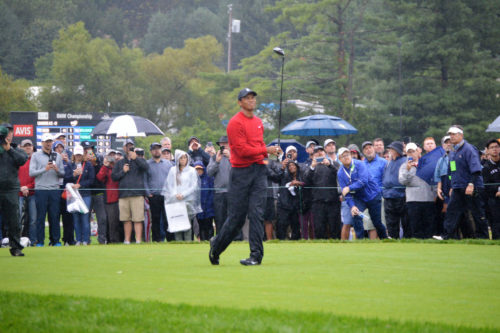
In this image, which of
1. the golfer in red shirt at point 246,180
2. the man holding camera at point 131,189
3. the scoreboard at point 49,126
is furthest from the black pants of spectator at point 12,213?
the scoreboard at point 49,126

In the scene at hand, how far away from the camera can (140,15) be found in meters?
102

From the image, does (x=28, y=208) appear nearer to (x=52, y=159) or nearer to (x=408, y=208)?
(x=52, y=159)

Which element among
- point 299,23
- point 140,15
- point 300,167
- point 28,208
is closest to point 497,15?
point 299,23

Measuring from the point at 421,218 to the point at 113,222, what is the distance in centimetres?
675

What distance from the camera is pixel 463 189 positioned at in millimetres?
14430

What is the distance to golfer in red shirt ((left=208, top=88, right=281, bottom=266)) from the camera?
34.3 feet

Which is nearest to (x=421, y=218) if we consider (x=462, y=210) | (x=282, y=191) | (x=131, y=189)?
(x=462, y=210)

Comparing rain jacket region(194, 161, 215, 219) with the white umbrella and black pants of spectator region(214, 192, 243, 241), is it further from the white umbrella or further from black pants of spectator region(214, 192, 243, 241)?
the white umbrella

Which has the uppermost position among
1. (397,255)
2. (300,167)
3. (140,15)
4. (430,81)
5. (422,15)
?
(140,15)

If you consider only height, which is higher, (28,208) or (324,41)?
(324,41)

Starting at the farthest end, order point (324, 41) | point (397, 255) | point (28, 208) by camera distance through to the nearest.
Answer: point (324, 41)
point (28, 208)
point (397, 255)

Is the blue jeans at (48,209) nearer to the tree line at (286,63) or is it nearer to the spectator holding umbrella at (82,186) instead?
the spectator holding umbrella at (82,186)

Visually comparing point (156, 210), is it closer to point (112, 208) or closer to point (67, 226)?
point (112, 208)

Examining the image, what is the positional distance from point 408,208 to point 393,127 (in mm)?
28622
